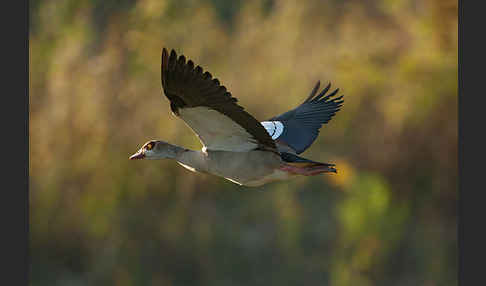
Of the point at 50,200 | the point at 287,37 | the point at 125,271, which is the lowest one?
the point at 125,271

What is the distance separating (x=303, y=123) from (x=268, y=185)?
13.0ft

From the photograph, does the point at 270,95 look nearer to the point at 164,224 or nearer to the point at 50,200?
the point at 164,224

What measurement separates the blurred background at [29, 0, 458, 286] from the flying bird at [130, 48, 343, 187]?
439 centimetres

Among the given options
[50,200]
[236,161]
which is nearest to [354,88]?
[50,200]

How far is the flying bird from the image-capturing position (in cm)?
510

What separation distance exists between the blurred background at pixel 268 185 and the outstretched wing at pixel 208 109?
485 centimetres

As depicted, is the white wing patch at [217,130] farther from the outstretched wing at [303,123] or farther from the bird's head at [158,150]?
the outstretched wing at [303,123]

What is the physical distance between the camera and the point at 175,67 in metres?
5.05

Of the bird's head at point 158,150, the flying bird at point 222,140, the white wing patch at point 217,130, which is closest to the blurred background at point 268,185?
the flying bird at point 222,140

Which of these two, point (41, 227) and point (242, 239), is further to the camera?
point (41, 227)

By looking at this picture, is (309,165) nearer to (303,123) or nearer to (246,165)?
(246,165)

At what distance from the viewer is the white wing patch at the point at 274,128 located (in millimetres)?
6578

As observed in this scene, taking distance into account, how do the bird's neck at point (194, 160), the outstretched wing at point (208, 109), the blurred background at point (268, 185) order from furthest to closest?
1. the blurred background at point (268, 185)
2. the bird's neck at point (194, 160)
3. the outstretched wing at point (208, 109)

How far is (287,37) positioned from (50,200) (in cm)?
382
